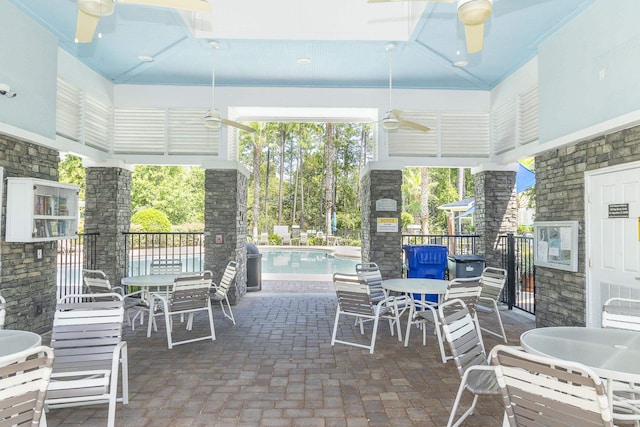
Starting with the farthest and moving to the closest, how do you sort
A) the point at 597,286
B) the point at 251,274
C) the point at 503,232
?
1. the point at 251,274
2. the point at 503,232
3. the point at 597,286

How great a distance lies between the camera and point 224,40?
5.88 meters

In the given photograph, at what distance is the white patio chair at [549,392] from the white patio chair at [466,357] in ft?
1.69

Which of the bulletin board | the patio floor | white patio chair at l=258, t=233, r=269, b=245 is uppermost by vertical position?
the bulletin board

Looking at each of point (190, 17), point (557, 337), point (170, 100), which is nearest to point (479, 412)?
point (557, 337)

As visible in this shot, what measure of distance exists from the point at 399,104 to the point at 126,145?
5407 millimetres

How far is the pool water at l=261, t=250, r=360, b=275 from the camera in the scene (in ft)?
44.1

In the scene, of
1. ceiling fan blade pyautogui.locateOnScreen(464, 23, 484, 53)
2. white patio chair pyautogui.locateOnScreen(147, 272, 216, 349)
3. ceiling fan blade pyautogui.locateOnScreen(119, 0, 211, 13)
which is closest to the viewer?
ceiling fan blade pyautogui.locateOnScreen(119, 0, 211, 13)

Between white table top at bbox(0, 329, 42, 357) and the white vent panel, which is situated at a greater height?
the white vent panel

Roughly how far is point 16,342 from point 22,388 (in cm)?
94

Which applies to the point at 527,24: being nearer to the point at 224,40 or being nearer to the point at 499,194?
the point at 499,194

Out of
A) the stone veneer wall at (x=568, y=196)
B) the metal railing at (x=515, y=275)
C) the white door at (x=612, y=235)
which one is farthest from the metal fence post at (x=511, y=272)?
the white door at (x=612, y=235)

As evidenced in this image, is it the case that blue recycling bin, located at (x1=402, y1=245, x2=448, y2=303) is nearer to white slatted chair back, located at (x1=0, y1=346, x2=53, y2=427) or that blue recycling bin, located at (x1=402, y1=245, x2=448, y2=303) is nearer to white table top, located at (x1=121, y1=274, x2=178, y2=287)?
white table top, located at (x1=121, y1=274, x2=178, y2=287)

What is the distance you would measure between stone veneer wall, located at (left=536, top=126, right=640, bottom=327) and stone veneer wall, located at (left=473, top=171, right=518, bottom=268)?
1715 mm

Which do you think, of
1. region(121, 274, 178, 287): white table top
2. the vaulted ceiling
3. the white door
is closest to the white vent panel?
the vaulted ceiling
